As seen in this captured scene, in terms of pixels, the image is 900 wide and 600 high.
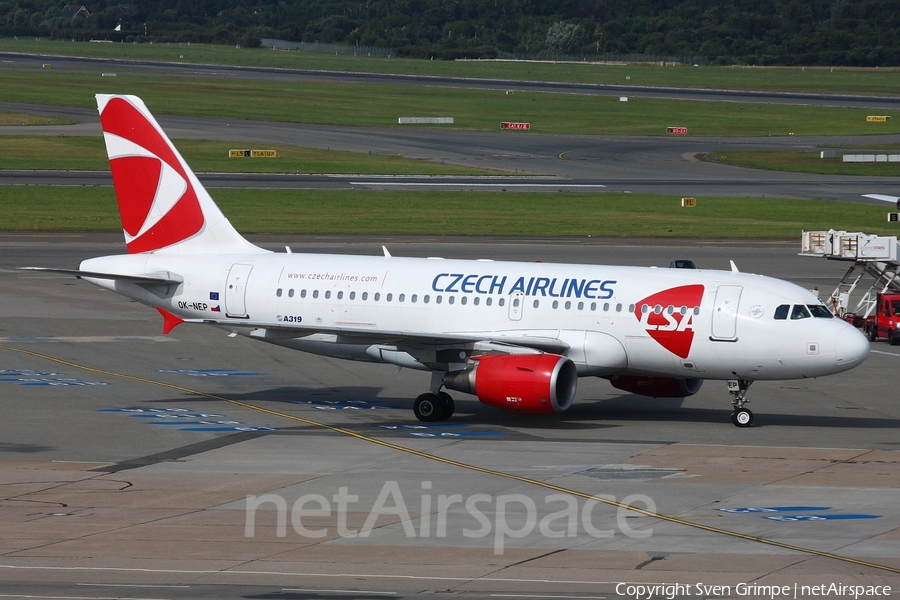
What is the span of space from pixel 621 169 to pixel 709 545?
96.0 m

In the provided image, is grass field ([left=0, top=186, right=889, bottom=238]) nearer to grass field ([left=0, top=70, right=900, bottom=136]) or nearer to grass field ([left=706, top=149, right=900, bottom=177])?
grass field ([left=706, top=149, right=900, bottom=177])

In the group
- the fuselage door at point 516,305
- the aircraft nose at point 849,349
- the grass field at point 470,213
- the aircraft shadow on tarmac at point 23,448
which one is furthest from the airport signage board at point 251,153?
the aircraft nose at point 849,349

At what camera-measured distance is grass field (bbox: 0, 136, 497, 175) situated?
110m

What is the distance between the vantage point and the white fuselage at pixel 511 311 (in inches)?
1341

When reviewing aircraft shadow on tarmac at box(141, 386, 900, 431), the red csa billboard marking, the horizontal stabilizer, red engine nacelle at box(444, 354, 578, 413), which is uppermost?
the horizontal stabilizer

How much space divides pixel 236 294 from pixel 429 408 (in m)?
7.66

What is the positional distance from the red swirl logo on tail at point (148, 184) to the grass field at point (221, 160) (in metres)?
67.2

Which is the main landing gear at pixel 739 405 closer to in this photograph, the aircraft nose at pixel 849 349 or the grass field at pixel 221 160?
the aircraft nose at pixel 849 349

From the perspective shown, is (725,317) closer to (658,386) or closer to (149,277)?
(658,386)

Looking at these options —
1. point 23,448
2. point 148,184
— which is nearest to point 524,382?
point 23,448

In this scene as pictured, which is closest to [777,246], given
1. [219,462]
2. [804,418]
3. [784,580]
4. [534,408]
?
[804,418]

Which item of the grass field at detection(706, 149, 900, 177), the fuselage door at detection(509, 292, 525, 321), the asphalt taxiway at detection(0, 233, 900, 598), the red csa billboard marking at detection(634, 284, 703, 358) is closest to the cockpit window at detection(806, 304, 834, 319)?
the red csa billboard marking at detection(634, 284, 703, 358)

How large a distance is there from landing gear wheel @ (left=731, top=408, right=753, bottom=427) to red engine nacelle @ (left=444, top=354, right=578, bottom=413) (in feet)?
16.5

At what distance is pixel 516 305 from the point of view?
36188mm
